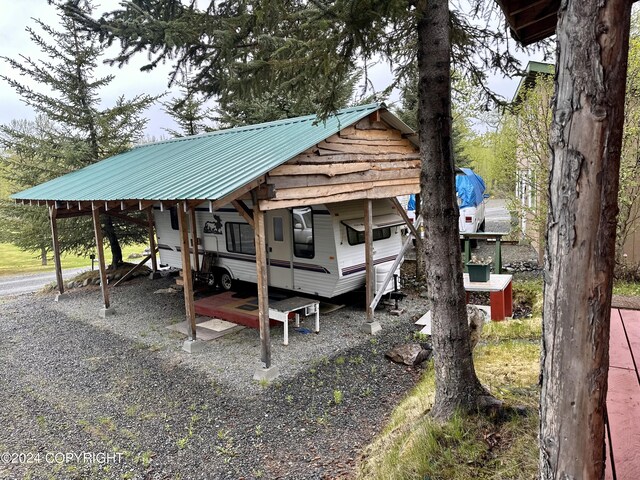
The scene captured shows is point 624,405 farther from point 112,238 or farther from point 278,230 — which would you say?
point 112,238

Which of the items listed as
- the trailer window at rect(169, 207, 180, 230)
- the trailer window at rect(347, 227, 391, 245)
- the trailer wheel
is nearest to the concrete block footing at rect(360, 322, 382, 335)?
the trailer window at rect(347, 227, 391, 245)

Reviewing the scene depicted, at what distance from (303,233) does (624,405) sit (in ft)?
22.2

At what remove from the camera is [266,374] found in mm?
6281

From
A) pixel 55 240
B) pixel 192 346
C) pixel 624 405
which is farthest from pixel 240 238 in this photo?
pixel 624 405

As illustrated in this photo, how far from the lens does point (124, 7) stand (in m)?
5.69

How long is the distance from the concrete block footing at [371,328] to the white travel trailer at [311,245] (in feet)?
3.25

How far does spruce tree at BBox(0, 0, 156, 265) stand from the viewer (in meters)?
13.6

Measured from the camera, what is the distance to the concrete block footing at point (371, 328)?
795 centimetres

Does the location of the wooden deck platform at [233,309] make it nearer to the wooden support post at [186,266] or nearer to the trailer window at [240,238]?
the wooden support post at [186,266]

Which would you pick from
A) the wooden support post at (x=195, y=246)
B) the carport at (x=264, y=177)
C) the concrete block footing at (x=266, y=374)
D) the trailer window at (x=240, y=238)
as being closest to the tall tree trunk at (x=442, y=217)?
the carport at (x=264, y=177)

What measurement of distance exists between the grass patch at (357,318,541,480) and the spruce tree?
42.5 ft

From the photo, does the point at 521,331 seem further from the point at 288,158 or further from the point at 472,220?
the point at 472,220

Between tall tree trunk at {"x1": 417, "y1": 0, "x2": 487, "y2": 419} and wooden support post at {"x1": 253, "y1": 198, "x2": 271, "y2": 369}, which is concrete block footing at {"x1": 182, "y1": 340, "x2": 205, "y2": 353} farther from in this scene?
tall tree trunk at {"x1": 417, "y1": 0, "x2": 487, "y2": 419}

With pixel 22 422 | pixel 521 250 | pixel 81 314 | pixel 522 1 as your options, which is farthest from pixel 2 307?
pixel 521 250
